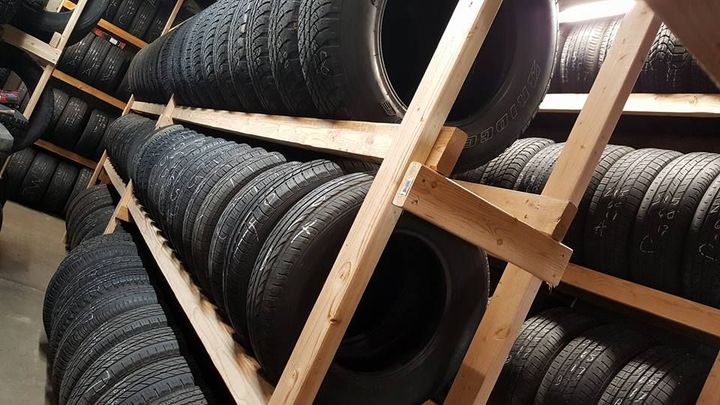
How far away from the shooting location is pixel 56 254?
5.00 metres

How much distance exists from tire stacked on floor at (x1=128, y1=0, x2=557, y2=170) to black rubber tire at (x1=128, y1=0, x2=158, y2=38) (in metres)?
4.99

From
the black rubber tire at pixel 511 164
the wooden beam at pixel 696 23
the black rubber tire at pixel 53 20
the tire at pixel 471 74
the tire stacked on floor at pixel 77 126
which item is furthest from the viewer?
the tire stacked on floor at pixel 77 126

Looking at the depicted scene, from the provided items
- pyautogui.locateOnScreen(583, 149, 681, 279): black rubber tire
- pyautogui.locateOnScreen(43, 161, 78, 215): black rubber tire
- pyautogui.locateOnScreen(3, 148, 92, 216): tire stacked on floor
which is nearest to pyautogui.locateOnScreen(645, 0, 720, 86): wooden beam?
pyautogui.locateOnScreen(583, 149, 681, 279): black rubber tire

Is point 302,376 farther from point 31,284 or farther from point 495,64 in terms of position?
point 31,284

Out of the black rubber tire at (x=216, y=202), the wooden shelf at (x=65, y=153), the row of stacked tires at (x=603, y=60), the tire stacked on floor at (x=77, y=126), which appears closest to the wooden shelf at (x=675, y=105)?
the row of stacked tires at (x=603, y=60)

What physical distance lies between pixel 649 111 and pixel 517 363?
4.54ft

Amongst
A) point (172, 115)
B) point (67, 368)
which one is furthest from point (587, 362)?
point (172, 115)

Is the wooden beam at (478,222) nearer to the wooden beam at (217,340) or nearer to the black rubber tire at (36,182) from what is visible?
the wooden beam at (217,340)

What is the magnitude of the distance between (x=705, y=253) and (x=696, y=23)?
1.35 metres

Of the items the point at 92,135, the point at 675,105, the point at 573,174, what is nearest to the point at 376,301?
the point at 573,174

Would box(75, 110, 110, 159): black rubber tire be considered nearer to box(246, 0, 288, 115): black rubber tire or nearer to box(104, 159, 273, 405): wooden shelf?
box(104, 159, 273, 405): wooden shelf

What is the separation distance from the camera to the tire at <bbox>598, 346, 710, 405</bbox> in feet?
6.51

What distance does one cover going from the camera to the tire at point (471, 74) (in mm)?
1441

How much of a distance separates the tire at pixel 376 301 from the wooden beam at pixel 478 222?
0.16 m
